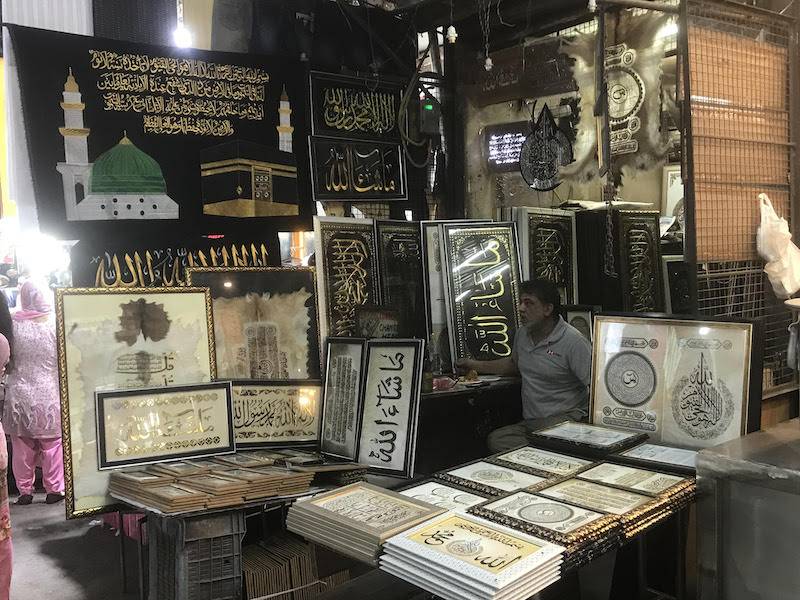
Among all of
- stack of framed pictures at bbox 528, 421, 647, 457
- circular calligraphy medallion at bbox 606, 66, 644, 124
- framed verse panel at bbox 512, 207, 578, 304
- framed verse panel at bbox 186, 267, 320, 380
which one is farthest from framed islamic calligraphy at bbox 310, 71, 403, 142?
stack of framed pictures at bbox 528, 421, 647, 457

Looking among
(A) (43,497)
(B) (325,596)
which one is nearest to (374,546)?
(B) (325,596)

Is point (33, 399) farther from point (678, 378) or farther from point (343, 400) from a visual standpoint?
point (678, 378)

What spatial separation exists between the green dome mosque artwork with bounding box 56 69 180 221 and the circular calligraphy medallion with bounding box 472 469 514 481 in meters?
2.68

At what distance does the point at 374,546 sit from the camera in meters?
2.03

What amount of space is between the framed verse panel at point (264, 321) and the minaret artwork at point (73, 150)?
85 cm

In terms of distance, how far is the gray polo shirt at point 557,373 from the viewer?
13.8 ft

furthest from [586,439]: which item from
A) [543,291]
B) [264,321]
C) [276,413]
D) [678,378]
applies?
Result: [264,321]

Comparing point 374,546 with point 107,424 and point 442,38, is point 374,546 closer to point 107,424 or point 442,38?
point 107,424

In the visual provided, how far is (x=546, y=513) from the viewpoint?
7.37ft

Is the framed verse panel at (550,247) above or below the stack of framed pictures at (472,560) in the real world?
above

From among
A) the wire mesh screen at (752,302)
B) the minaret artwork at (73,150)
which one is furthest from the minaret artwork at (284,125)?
the wire mesh screen at (752,302)

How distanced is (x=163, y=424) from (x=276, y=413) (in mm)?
643

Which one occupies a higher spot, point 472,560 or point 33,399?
point 472,560

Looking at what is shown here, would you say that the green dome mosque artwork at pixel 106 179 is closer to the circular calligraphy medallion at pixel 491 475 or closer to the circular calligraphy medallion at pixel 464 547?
the circular calligraphy medallion at pixel 491 475
